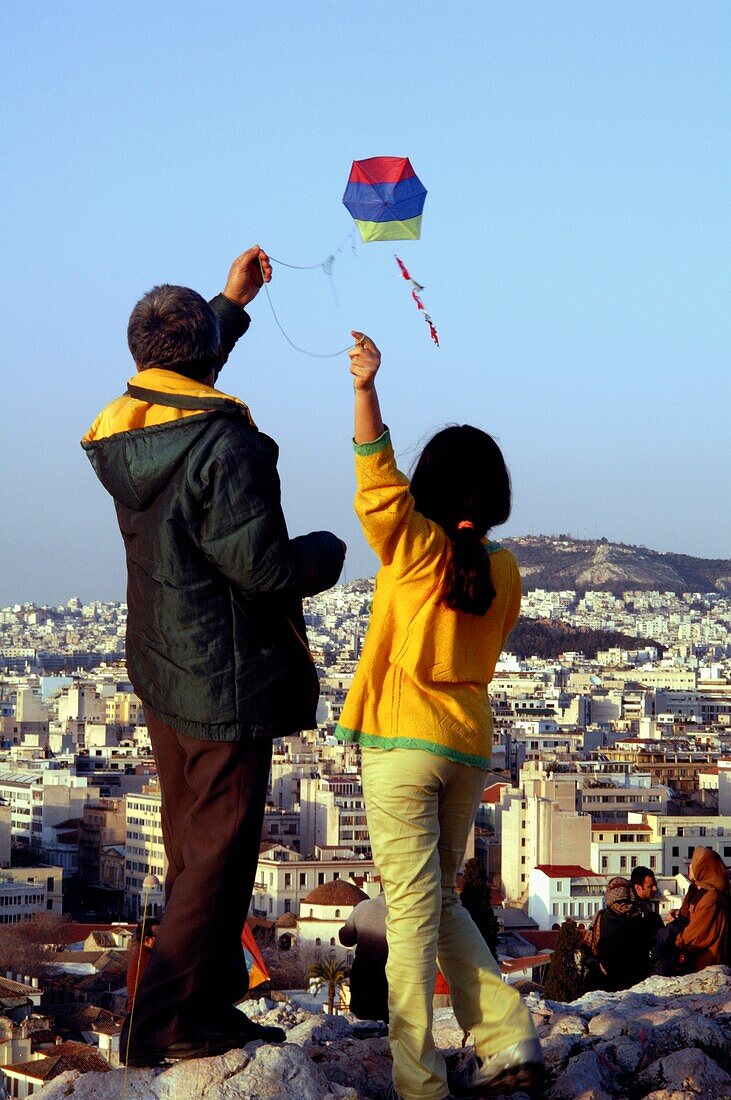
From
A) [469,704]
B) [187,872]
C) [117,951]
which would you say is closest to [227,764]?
[187,872]

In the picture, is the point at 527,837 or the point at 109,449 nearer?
the point at 109,449

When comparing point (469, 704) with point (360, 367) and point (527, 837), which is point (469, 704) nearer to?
point (360, 367)

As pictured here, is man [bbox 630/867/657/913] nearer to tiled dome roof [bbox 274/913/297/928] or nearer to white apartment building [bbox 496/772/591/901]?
tiled dome roof [bbox 274/913/297/928]

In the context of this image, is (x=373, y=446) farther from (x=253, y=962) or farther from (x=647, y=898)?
(x=647, y=898)

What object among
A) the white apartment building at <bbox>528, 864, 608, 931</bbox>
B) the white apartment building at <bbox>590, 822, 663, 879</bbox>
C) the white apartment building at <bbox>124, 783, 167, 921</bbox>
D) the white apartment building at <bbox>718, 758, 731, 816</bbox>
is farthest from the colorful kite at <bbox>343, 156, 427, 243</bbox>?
the white apartment building at <bbox>718, 758, 731, 816</bbox>

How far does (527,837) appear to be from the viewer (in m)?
36.7

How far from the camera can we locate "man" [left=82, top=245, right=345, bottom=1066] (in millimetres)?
3338

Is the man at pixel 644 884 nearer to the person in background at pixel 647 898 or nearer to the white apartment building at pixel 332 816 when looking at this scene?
the person in background at pixel 647 898

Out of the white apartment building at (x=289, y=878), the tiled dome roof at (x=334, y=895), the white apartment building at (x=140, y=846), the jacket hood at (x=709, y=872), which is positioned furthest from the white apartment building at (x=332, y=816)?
the jacket hood at (x=709, y=872)

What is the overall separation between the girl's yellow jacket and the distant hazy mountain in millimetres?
143573

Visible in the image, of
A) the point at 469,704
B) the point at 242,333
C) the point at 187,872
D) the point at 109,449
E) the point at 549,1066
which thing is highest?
the point at 242,333

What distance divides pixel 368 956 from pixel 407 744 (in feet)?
2.24

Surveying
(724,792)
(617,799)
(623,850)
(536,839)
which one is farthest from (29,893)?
(724,792)

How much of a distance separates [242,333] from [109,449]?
0.53m
